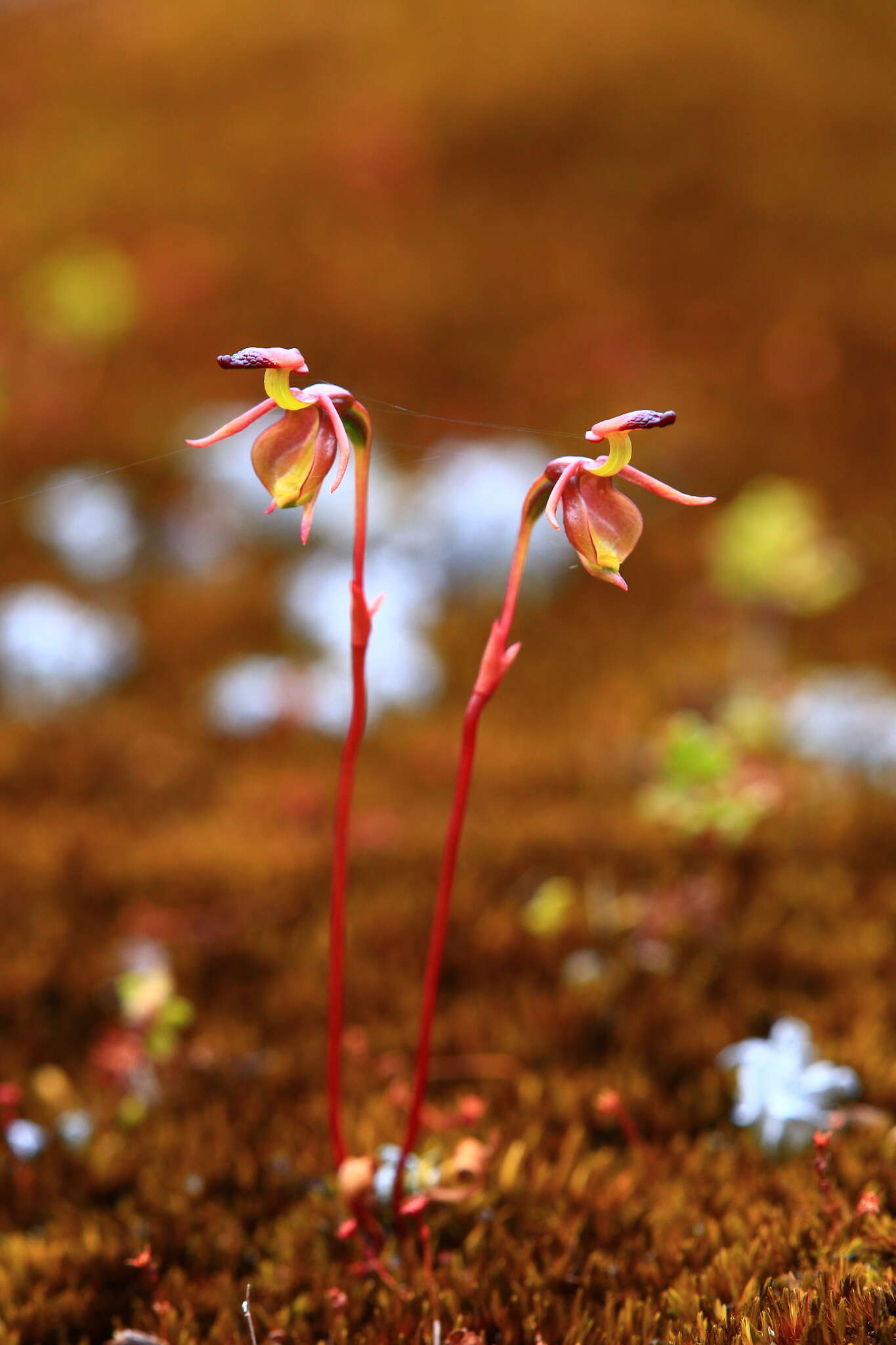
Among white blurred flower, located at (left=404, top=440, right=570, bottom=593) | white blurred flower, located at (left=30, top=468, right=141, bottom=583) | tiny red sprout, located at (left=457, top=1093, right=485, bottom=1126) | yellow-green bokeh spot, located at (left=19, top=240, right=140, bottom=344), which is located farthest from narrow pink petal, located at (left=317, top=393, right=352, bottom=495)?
yellow-green bokeh spot, located at (left=19, top=240, right=140, bottom=344)

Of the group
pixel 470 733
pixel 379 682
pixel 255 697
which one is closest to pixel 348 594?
pixel 379 682

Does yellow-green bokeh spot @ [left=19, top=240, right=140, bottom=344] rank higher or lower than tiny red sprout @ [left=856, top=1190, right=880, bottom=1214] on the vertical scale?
higher

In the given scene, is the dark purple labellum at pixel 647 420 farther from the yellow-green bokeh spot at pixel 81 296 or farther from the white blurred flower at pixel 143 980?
the yellow-green bokeh spot at pixel 81 296

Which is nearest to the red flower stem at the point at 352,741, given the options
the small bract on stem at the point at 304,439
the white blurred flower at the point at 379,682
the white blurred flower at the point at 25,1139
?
the small bract on stem at the point at 304,439

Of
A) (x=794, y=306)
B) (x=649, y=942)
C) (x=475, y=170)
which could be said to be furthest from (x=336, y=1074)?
(x=475, y=170)

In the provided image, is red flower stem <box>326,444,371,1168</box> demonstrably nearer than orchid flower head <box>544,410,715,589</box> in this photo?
No

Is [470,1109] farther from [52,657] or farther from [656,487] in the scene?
[52,657]

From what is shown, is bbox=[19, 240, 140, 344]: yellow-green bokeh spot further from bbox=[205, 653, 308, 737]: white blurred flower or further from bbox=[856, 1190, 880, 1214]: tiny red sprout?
bbox=[856, 1190, 880, 1214]: tiny red sprout
